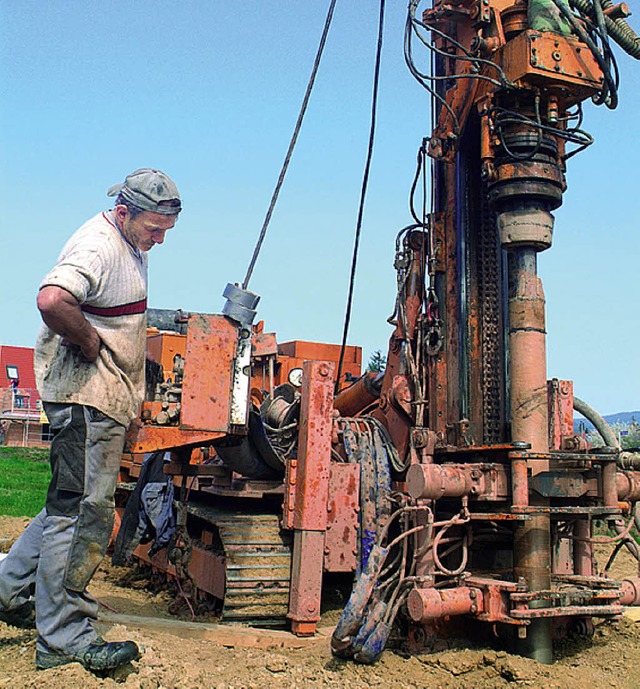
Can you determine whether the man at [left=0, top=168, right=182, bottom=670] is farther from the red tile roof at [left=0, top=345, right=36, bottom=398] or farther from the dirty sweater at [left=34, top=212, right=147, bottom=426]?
the red tile roof at [left=0, top=345, right=36, bottom=398]

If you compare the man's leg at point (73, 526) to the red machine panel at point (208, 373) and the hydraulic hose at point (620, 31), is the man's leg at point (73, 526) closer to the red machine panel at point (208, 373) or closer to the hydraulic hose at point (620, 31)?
the red machine panel at point (208, 373)

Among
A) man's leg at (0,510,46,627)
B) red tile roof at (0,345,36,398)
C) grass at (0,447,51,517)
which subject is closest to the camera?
man's leg at (0,510,46,627)

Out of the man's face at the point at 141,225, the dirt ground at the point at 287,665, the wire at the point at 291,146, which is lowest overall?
the dirt ground at the point at 287,665

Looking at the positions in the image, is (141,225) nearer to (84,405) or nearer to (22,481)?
(84,405)

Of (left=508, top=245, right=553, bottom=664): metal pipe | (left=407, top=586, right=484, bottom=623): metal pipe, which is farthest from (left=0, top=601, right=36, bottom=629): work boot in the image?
(left=508, top=245, right=553, bottom=664): metal pipe

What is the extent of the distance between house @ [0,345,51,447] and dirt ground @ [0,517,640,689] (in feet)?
89.0

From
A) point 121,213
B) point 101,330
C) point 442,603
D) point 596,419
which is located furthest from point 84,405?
point 596,419

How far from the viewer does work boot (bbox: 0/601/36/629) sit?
3.75m

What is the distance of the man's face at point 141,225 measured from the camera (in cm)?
385

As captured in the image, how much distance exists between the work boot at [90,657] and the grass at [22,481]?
9699mm

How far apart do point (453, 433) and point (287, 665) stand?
1876mm

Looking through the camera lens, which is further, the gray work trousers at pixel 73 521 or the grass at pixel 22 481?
the grass at pixel 22 481

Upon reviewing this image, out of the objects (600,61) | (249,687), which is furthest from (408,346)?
(249,687)

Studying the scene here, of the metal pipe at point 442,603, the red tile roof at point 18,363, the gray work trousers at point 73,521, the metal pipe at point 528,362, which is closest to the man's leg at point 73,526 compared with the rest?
the gray work trousers at point 73,521
